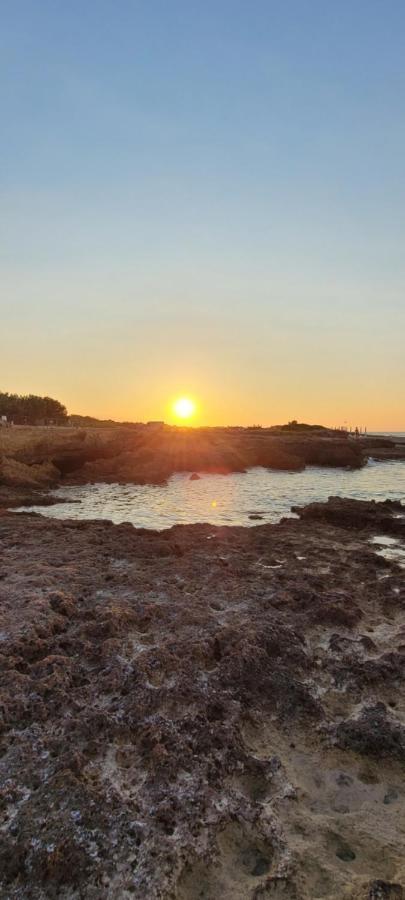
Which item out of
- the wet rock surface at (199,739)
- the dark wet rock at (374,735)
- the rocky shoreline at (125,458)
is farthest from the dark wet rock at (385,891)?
the rocky shoreline at (125,458)

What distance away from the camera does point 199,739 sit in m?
3.98

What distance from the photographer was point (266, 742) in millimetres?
4062

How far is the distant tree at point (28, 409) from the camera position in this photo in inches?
3068

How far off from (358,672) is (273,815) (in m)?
2.17

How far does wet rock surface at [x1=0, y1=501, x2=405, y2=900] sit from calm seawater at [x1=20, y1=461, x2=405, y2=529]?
7.23 meters

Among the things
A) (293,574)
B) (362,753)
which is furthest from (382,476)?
(362,753)

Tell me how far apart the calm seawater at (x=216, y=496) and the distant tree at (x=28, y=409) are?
55.6 metres

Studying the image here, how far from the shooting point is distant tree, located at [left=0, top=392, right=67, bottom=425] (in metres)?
77.9

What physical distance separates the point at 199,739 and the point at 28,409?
265ft

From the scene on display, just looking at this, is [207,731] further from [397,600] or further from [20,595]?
[397,600]

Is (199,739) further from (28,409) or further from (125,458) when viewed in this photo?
Answer: (28,409)

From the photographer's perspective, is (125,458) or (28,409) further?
(28,409)

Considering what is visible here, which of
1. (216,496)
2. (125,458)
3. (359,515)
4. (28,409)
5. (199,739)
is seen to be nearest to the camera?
(199,739)

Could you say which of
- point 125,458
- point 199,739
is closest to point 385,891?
point 199,739
